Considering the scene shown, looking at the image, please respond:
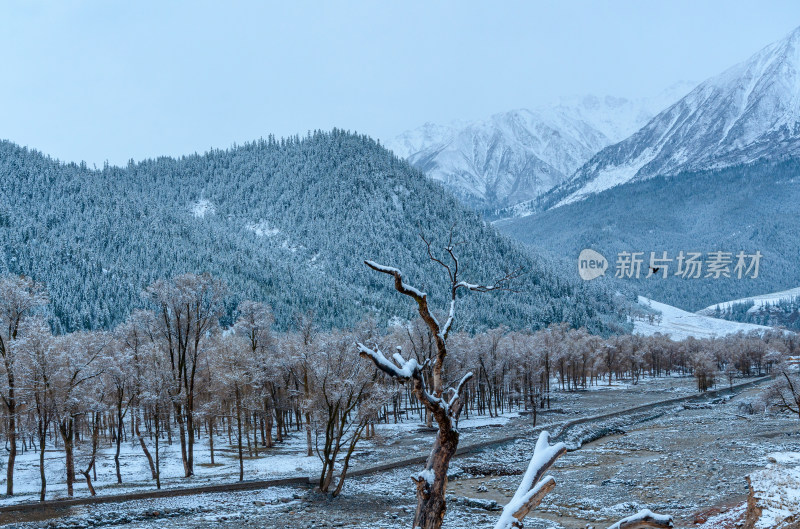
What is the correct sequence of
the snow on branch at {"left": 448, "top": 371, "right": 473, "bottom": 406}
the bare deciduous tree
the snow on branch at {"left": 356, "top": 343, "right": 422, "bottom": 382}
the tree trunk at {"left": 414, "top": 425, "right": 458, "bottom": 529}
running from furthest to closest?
the bare deciduous tree, the snow on branch at {"left": 448, "top": 371, "right": 473, "bottom": 406}, the tree trunk at {"left": 414, "top": 425, "right": 458, "bottom": 529}, the snow on branch at {"left": 356, "top": 343, "right": 422, "bottom": 382}

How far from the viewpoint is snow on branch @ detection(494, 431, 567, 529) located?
21.1 ft

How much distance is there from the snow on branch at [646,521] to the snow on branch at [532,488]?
80 cm

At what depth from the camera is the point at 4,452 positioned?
172 ft

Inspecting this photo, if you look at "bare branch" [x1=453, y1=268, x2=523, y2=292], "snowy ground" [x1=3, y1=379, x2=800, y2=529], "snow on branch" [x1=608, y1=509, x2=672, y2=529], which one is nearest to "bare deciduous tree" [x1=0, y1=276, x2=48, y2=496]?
"snowy ground" [x1=3, y1=379, x2=800, y2=529]

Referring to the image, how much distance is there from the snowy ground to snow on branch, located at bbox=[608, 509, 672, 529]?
24202 millimetres

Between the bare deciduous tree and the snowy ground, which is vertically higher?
the bare deciduous tree

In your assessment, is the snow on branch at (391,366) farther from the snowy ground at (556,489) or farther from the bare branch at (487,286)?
the snowy ground at (556,489)

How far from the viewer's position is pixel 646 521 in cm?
588

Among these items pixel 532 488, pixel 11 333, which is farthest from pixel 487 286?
pixel 11 333

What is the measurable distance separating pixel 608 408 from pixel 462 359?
21.1m

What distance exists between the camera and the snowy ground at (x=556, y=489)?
2991cm

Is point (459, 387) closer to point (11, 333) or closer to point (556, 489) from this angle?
point (556, 489)

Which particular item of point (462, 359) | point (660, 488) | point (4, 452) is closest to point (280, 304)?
point (462, 359)

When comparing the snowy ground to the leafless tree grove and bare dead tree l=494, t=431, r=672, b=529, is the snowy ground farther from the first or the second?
bare dead tree l=494, t=431, r=672, b=529
